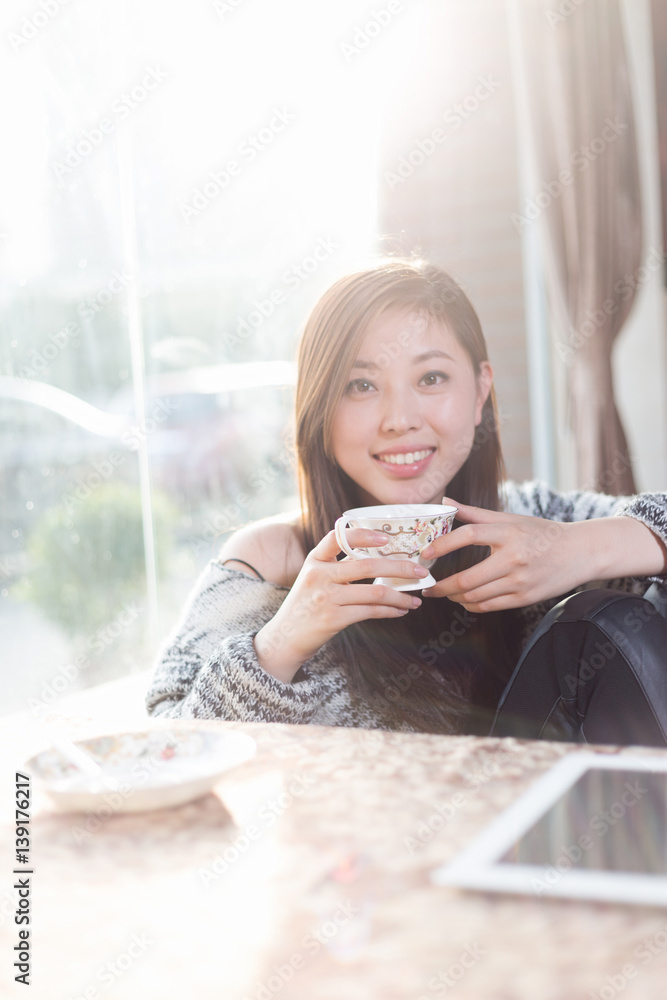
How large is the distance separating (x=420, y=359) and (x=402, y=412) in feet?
0.33

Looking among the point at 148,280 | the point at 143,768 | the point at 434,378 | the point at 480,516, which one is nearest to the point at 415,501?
the point at 434,378

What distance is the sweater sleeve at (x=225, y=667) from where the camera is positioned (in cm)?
117

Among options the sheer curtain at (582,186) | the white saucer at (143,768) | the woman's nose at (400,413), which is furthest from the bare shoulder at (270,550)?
the sheer curtain at (582,186)

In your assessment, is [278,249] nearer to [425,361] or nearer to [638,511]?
[425,361]

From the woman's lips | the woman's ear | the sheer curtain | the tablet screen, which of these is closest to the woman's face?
the woman's lips

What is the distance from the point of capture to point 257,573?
5.09 feet

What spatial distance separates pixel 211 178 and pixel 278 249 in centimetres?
37

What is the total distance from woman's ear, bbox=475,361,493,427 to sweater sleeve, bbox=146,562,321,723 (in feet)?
1.59

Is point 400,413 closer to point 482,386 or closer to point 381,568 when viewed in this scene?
point 482,386

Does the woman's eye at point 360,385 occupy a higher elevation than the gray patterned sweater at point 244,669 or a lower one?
higher

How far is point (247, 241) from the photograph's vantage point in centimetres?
314

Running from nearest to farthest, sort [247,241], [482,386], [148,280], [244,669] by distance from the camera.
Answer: [244,669] < [482,386] < [148,280] < [247,241]

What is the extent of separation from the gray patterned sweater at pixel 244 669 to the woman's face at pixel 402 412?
252mm

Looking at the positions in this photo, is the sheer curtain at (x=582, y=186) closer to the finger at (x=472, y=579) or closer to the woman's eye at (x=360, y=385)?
the woman's eye at (x=360, y=385)
